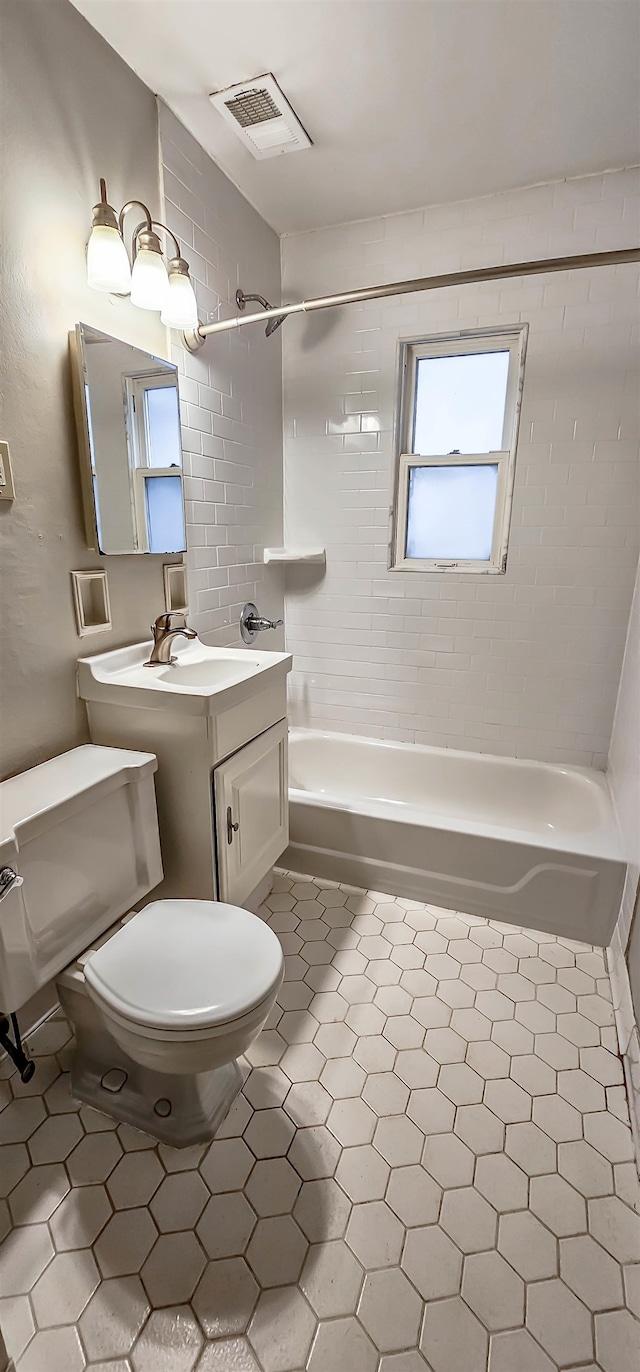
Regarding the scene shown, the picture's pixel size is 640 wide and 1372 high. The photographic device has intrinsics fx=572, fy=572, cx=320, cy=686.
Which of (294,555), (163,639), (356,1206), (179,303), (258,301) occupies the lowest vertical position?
(356,1206)

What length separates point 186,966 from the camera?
1.10m

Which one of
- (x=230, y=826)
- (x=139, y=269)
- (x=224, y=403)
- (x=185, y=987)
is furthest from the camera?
(x=224, y=403)

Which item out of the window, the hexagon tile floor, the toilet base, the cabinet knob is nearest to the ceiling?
the window

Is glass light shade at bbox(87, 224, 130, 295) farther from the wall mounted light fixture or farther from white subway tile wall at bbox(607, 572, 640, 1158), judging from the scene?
white subway tile wall at bbox(607, 572, 640, 1158)

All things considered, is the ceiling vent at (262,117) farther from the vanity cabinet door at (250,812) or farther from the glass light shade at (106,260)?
the vanity cabinet door at (250,812)

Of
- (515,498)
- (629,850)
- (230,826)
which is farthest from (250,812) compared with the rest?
(515,498)

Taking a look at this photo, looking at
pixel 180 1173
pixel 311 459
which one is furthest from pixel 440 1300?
pixel 311 459

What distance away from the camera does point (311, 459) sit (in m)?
2.52

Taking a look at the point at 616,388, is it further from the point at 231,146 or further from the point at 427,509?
the point at 231,146

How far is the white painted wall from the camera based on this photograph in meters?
1.23

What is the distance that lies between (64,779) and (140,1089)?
72cm

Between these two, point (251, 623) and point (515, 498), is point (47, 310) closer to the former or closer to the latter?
point (251, 623)

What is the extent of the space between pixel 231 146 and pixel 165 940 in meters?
2.33

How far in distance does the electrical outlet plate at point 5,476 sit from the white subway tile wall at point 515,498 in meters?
1.51
